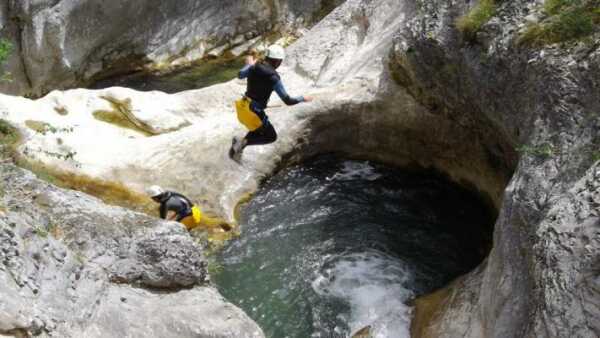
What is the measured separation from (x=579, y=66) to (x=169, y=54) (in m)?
15.8

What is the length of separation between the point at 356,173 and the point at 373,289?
3.53 metres

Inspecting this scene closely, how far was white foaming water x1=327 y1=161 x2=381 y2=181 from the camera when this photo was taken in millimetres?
12477

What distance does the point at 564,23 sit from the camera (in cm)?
744

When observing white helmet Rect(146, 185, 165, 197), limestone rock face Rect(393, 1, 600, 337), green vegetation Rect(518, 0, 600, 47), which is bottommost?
white helmet Rect(146, 185, 165, 197)

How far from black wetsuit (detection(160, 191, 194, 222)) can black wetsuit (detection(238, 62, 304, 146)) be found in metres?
2.11

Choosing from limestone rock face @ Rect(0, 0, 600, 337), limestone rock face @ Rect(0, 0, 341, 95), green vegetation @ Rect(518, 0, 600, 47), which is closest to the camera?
limestone rock face @ Rect(0, 0, 600, 337)

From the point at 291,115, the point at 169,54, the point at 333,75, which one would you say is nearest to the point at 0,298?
the point at 291,115

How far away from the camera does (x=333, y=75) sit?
13766 mm

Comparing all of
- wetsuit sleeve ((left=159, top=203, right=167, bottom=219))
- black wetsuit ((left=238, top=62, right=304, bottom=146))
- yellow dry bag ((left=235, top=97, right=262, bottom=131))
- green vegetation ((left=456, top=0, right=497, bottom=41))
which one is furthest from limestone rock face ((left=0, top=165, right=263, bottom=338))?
green vegetation ((left=456, top=0, right=497, bottom=41))

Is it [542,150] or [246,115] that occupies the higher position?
[542,150]

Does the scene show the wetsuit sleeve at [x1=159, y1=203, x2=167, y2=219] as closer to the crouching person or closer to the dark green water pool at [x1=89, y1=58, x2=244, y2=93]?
the crouching person

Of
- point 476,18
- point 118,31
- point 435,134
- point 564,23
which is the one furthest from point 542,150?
point 118,31

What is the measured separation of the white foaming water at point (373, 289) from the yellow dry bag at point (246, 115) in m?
2.97

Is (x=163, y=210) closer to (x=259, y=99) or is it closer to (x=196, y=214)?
(x=196, y=214)
